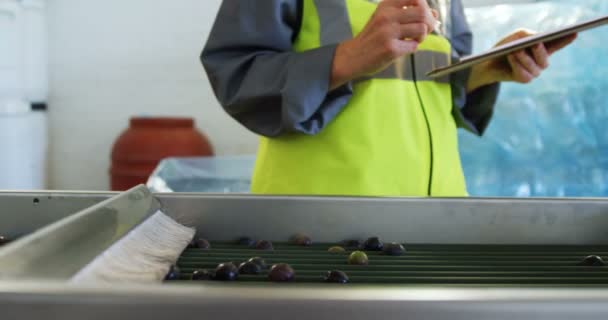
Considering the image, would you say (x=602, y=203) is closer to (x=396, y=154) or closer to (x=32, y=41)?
(x=396, y=154)

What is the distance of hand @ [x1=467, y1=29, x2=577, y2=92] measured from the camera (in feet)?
3.73

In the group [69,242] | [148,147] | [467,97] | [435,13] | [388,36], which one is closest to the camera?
[69,242]

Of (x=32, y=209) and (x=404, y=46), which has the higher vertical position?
(x=404, y=46)

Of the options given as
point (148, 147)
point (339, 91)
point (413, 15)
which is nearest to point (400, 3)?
point (413, 15)

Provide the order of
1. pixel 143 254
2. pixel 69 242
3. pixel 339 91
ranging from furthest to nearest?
1. pixel 339 91
2. pixel 143 254
3. pixel 69 242

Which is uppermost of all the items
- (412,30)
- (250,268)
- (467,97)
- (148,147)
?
(412,30)

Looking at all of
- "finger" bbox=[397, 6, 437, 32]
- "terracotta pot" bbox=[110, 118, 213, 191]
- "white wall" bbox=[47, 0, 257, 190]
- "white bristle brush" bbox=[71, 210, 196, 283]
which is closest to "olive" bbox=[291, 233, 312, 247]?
"white bristle brush" bbox=[71, 210, 196, 283]

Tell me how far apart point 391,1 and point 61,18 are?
240 centimetres

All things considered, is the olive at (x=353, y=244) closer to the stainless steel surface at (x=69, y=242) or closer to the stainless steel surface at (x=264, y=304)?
the stainless steel surface at (x=69, y=242)

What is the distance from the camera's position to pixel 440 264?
2.22 ft

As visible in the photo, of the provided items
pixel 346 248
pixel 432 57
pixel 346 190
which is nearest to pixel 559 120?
pixel 432 57

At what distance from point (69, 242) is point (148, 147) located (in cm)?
217

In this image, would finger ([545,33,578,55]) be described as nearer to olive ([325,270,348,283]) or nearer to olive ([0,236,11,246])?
olive ([325,270,348,283])

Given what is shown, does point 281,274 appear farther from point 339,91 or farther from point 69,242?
point 339,91
